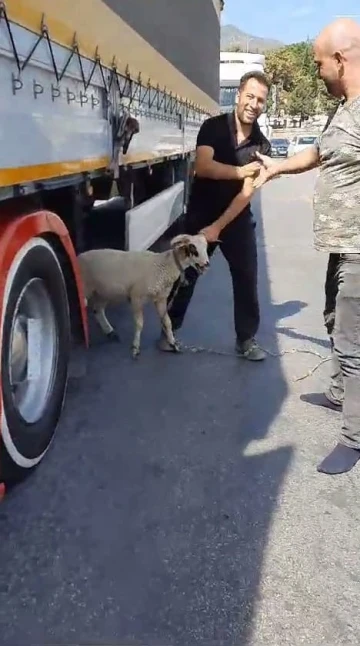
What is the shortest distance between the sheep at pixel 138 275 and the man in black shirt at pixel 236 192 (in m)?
0.18

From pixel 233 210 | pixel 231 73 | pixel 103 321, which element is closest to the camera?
pixel 233 210

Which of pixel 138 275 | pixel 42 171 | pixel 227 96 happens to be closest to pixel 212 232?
pixel 138 275

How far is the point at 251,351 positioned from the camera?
532 centimetres

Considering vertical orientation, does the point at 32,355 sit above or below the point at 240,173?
below

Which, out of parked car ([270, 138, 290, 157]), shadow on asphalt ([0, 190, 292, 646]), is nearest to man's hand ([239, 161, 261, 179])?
shadow on asphalt ([0, 190, 292, 646])

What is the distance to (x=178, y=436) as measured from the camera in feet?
13.3

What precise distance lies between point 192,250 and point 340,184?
4.99 feet

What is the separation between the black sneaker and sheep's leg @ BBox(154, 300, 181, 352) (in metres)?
0.47

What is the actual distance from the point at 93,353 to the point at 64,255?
1.83m

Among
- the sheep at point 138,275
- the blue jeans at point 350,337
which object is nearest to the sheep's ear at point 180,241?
the sheep at point 138,275

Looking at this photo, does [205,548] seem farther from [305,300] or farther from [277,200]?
[277,200]

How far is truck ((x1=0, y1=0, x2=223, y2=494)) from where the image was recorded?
9.40 feet

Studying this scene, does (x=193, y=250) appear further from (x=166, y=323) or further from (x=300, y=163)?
(x=300, y=163)

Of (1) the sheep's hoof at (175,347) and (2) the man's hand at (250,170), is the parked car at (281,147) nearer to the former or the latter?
(1) the sheep's hoof at (175,347)
